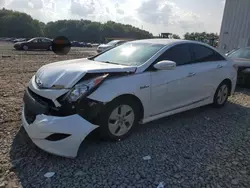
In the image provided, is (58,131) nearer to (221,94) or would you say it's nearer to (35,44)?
(221,94)

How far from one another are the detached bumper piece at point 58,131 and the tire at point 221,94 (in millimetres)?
3161

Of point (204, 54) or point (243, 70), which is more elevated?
point (204, 54)

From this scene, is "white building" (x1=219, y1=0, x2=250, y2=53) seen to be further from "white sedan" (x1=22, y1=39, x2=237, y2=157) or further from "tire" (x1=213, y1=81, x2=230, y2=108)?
"white sedan" (x1=22, y1=39, x2=237, y2=157)

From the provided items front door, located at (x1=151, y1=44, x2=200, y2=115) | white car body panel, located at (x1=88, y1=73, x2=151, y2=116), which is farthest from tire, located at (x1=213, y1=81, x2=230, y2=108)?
white car body panel, located at (x1=88, y1=73, x2=151, y2=116)

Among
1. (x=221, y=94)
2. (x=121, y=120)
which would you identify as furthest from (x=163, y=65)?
(x=221, y=94)

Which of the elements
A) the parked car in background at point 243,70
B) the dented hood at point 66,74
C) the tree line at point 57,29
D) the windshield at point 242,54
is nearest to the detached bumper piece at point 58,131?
the dented hood at point 66,74

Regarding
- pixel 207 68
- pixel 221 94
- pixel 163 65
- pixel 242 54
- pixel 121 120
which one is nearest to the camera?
pixel 121 120

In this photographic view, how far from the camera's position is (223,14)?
45.1ft

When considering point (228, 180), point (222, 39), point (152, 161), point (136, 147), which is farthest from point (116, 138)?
point (222, 39)

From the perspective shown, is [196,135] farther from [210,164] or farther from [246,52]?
[246,52]

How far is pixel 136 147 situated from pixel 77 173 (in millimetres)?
929

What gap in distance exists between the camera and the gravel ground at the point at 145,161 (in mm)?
2434

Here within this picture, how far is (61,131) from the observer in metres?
2.58

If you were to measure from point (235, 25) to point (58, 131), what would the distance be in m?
13.3
